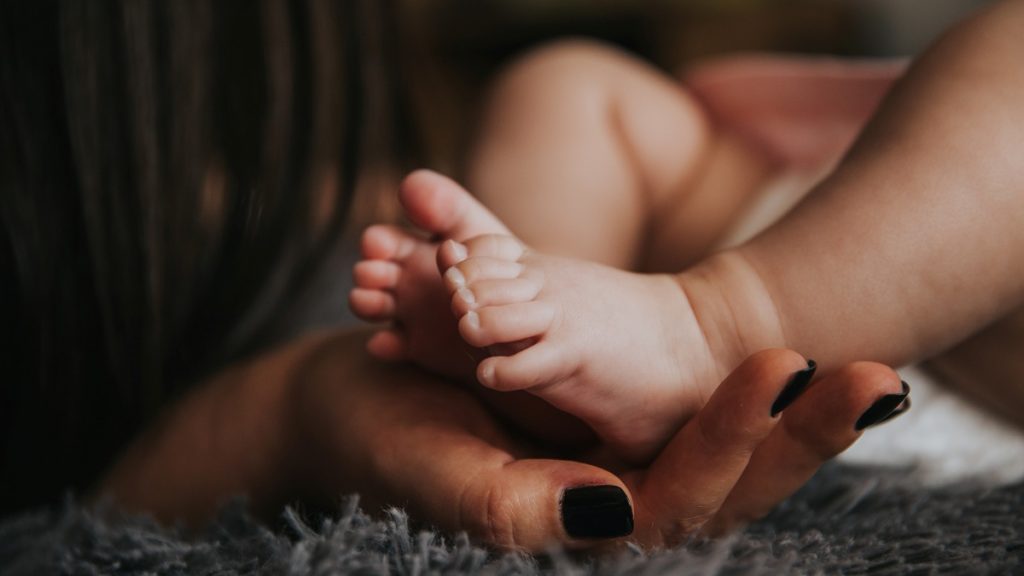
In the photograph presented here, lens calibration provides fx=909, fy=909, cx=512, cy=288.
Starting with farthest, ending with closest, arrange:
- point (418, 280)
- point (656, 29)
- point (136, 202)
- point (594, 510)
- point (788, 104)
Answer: point (656, 29), point (788, 104), point (136, 202), point (418, 280), point (594, 510)

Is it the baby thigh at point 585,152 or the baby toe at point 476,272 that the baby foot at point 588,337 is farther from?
the baby thigh at point 585,152

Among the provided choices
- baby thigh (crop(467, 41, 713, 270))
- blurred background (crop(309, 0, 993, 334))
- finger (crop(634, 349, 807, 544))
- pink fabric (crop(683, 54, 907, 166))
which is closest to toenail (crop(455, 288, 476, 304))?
finger (crop(634, 349, 807, 544))

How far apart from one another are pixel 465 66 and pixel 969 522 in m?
2.55

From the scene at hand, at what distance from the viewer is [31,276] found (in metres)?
0.64

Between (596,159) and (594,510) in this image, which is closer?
(594,510)

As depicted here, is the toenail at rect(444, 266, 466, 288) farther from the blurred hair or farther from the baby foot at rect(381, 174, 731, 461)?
the blurred hair

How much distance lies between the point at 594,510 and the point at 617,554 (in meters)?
0.03

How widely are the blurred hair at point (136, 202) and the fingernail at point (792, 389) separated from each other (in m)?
0.48

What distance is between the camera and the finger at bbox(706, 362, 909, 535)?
367mm

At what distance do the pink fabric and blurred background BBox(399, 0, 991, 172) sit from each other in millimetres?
1354

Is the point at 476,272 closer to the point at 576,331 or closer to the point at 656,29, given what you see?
the point at 576,331

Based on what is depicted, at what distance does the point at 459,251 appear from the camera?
42cm

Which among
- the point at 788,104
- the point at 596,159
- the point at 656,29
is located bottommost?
the point at 596,159

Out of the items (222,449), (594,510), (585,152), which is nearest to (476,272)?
(594,510)
